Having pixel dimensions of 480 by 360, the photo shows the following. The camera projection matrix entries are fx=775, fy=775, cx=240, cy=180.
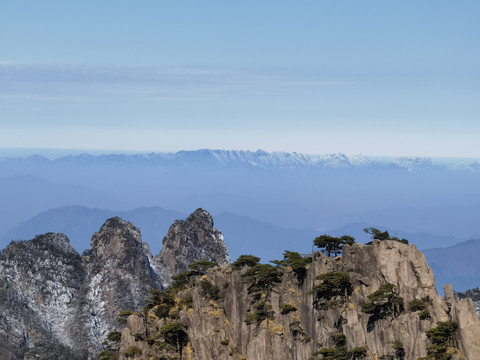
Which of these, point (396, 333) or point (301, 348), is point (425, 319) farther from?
point (301, 348)

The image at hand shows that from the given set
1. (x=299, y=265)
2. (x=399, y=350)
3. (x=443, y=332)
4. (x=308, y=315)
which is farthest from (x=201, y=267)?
(x=443, y=332)

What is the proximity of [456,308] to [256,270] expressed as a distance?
39.0 m

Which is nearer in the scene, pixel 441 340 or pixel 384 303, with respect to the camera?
pixel 441 340

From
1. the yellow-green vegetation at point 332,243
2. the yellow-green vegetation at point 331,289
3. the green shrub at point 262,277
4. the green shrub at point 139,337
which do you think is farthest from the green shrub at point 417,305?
the green shrub at point 139,337

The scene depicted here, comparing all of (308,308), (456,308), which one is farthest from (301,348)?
(456,308)

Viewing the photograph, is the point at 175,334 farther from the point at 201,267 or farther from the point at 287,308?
the point at 201,267

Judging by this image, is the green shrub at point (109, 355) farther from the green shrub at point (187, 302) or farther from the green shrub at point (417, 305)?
the green shrub at point (417, 305)

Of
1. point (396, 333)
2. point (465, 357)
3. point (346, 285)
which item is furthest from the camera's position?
point (346, 285)

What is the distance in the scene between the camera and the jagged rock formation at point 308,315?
118375 millimetres

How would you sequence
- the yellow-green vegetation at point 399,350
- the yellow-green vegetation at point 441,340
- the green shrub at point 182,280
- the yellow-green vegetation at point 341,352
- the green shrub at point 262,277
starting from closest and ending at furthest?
the yellow-green vegetation at point 441,340
the yellow-green vegetation at point 399,350
the yellow-green vegetation at point 341,352
the green shrub at point 262,277
the green shrub at point 182,280

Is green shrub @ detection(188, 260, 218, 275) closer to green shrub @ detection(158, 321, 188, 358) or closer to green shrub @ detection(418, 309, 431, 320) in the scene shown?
green shrub @ detection(158, 321, 188, 358)

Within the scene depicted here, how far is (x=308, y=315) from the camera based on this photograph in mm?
133750

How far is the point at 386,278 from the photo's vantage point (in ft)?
411

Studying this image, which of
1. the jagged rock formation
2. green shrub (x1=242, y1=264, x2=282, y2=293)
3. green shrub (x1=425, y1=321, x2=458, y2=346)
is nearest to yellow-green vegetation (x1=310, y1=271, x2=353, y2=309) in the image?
the jagged rock formation
